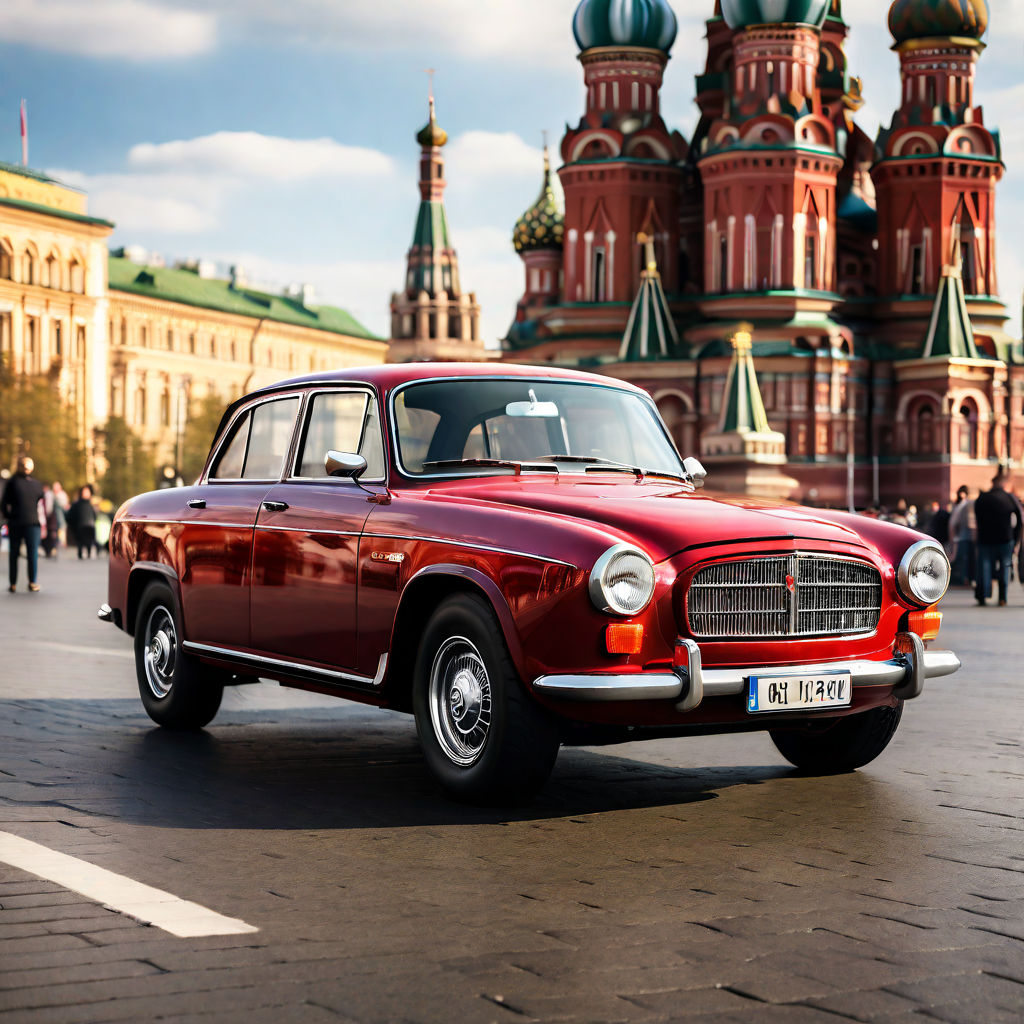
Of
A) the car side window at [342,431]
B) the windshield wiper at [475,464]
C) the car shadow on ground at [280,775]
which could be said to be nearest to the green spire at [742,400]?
the car shadow on ground at [280,775]

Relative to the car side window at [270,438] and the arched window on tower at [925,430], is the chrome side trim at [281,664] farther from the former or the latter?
the arched window on tower at [925,430]

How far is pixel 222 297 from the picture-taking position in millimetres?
123750

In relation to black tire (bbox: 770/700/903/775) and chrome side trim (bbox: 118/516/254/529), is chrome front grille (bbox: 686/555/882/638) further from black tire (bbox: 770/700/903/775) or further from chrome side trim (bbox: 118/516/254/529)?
chrome side trim (bbox: 118/516/254/529)

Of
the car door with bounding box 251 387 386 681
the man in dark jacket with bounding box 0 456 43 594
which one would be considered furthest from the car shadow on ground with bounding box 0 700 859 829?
the man in dark jacket with bounding box 0 456 43 594

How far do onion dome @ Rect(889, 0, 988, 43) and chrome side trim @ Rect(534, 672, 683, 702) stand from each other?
69.1 m

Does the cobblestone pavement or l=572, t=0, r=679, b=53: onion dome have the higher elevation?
l=572, t=0, r=679, b=53: onion dome

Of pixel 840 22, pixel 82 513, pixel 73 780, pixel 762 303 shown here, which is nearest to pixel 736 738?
pixel 73 780

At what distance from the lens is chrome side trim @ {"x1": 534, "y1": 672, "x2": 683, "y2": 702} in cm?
625

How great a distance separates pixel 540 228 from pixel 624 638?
277ft

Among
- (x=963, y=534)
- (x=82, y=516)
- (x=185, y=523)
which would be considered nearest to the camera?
(x=185, y=523)

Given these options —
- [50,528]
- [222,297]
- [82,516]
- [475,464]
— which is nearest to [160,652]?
[475,464]

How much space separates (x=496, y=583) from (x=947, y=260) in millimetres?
66137

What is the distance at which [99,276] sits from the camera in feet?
343

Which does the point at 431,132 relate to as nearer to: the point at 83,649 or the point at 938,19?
the point at 938,19
